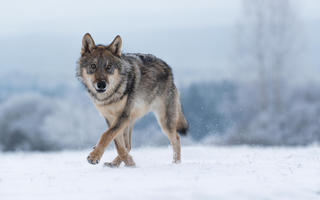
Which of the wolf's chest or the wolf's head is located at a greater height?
the wolf's head

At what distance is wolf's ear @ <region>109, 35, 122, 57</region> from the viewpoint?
625 centimetres

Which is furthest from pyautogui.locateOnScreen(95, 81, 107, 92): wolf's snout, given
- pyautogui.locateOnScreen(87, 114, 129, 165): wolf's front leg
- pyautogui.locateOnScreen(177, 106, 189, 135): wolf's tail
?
pyautogui.locateOnScreen(177, 106, 189, 135): wolf's tail

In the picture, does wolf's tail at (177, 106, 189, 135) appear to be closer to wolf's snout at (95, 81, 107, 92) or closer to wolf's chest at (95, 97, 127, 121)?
wolf's chest at (95, 97, 127, 121)

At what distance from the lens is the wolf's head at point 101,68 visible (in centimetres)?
586

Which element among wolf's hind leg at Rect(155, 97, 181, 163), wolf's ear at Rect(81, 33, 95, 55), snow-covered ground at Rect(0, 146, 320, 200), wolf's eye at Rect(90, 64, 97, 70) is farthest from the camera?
wolf's hind leg at Rect(155, 97, 181, 163)

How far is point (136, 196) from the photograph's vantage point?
4.38 metres

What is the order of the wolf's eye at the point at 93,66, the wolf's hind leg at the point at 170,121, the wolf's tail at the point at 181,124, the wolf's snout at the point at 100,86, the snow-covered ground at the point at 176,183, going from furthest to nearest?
the wolf's tail at the point at 181,124 < the wolf's hind leg at the point at 170,121 < the wolf's eye at the point at 93,66 < the wolf's snout at the point at 100,86 < the snow-covered ground at the point at 176,183

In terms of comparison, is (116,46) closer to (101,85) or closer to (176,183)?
(101,85)

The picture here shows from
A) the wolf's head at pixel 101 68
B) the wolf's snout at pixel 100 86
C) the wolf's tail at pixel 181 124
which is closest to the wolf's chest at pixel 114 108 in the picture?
the wolf's head at pixel 101 68

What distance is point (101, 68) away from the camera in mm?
5883

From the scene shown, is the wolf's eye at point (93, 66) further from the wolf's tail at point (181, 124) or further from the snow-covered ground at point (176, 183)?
the wolf's tail at point (181, 124)

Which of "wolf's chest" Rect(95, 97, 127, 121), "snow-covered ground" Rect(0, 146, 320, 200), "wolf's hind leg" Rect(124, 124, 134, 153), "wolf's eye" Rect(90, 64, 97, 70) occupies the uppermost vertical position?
"wolf's eye" Rect(90, 64, 97, 70)

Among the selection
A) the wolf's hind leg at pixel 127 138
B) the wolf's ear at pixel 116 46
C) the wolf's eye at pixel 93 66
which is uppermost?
the wolf's ear at pixel 116 46

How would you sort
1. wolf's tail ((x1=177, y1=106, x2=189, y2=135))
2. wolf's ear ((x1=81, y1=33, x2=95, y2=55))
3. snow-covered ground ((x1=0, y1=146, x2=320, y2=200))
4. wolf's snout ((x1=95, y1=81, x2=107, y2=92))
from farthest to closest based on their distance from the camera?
wolf's tail ((x1=177, y1=106, x2=189, y2=135)), wolf's ear ((x1=81, y1=33, x2=95, y2=55)), wolf's snout ((x1=95, y1=81, x2=107, y2=92)), snow-covered ground ((x1=0, y1=146, x2=320, y2=200))
